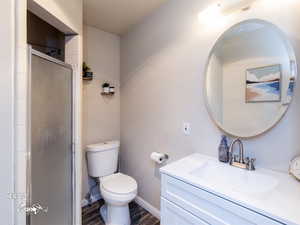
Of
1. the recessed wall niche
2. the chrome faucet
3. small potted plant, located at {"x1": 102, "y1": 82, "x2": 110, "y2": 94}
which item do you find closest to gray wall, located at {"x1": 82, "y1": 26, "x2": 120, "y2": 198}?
small potted plant, located at {"x1": 102, "y1": 82, "x2": 110, "y2": 94}

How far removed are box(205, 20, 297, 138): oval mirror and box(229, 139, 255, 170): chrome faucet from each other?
3.0 inches

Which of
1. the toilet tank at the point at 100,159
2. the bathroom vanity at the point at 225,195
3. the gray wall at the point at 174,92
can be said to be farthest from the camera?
the toilet tank at the point at 100,159

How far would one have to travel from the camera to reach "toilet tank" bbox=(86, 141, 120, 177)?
6.73 ft

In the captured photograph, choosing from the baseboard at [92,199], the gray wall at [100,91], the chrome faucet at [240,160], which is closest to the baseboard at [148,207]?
the baseboard at [92,199]

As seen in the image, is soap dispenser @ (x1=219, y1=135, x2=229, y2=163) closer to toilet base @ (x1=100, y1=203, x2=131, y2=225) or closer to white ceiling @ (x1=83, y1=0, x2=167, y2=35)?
toilet base @ (x1=100, y1=203, x2=131, y2=225)

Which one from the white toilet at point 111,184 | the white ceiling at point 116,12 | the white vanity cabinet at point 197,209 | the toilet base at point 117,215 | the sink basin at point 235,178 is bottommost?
the toilet base at point 117,215

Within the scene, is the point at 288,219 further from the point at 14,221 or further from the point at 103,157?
the point at 103,157

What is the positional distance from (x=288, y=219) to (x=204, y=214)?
0.40m

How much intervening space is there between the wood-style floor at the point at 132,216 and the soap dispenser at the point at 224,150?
45.5 inches

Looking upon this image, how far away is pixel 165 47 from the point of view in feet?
5.89

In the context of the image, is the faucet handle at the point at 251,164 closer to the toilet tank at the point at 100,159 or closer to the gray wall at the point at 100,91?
the toilet tank at the point at 100,159

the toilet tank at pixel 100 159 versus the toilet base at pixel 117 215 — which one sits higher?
the toilet tank at pixel 100 159

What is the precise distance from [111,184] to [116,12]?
194 centimetres

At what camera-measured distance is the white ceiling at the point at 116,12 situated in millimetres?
1752
